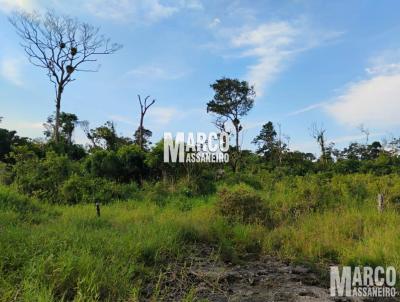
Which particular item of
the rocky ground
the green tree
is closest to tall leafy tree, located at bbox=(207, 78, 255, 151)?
the green tree

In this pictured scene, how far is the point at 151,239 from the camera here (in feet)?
15.7

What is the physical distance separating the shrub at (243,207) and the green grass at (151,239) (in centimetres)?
22

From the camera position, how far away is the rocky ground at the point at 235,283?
3635 millimetres

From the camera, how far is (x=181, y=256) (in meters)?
4.71

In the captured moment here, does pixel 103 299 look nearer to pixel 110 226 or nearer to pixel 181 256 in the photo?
pixel 181 256

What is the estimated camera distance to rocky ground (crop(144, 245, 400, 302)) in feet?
11.9

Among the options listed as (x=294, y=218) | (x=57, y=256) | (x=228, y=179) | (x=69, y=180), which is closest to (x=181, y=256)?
(x=57, y=256)

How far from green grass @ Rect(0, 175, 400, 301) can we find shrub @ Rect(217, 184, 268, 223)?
0.72 ft

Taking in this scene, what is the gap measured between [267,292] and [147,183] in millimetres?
7979

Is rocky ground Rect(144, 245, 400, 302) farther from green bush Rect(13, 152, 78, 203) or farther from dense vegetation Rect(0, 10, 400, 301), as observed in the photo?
green bush Rect(13, 152, 78, 203)

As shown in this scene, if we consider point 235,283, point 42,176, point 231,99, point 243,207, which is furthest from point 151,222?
point 231,99

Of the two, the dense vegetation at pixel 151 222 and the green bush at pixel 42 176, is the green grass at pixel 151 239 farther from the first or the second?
the green bush at pixel 42 176

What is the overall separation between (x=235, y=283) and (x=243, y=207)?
3.16 meters

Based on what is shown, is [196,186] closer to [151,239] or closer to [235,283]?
[151,239]
